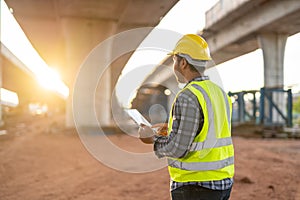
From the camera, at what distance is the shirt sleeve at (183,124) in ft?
7.83

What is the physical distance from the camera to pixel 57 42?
97.1 feet

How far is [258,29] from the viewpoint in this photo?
27.0 metres

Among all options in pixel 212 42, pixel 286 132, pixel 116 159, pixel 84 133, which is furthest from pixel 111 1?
pixel 212 42

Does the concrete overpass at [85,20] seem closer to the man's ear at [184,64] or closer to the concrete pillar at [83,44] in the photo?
the concrete pillar at [83,44]

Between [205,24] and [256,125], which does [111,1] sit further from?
[205,24]

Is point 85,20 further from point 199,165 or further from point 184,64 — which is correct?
point 199,165

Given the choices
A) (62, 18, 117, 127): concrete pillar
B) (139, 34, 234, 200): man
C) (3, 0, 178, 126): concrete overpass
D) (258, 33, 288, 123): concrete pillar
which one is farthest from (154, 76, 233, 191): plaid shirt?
(258, 33, 288, 123): concrete pillar

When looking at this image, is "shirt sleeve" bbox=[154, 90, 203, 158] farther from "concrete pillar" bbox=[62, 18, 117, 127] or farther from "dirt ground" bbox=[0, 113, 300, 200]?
"concrete pillar" bbox=[62, 18, 117, 127]

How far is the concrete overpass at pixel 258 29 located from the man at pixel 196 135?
20.8 m

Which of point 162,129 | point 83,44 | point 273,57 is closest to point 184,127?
point 162,129

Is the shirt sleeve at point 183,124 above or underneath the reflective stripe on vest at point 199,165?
above

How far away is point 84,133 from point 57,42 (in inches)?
485

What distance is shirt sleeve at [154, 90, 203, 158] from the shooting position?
2.39 meters

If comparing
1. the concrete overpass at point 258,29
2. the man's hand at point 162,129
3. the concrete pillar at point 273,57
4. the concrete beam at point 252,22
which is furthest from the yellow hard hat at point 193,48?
the concrete pillar at point 273,57
